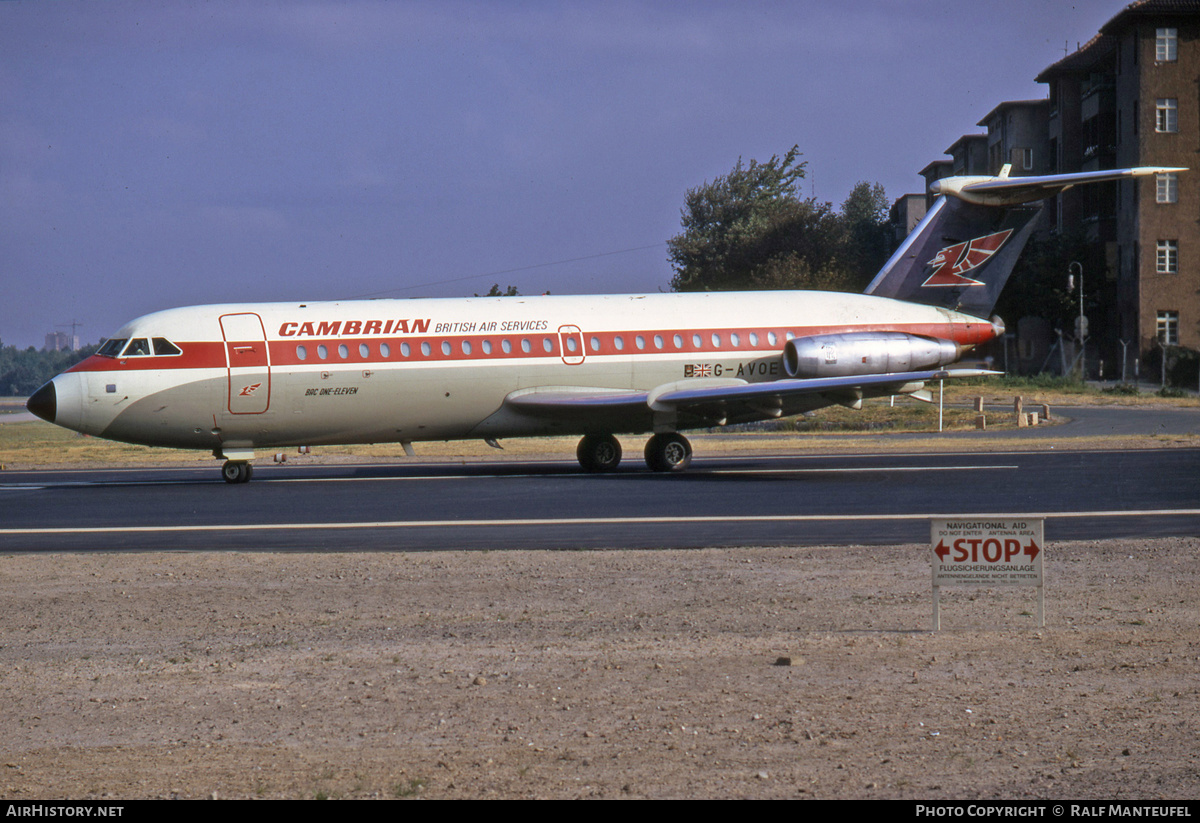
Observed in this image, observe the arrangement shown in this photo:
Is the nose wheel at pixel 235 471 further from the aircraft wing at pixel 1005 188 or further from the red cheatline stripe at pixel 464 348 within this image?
the aircraft wing at pixel 1005 188

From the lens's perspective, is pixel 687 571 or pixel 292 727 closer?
pixel 292 727

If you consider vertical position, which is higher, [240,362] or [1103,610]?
[240,362]

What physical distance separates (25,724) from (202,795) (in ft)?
7.30

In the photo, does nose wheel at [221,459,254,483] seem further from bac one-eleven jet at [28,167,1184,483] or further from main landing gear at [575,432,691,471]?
main landing gear at [575,432,691,471]

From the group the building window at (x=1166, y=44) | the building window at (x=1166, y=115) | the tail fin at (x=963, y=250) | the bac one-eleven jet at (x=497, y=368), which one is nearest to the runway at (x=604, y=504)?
the bac one-eleven jet at (x=497, y=368)

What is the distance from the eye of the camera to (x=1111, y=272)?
69.8 metres

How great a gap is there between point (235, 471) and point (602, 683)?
18.2 m

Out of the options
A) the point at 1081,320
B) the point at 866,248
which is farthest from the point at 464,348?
Result: the point at 866,248

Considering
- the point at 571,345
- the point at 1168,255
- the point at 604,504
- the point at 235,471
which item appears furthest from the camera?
the point at 1168,255

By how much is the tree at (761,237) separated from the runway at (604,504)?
153ft

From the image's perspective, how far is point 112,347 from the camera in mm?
23578

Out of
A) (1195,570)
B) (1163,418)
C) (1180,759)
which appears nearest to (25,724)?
(1180,759)

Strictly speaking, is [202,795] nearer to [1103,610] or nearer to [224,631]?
[224,631]

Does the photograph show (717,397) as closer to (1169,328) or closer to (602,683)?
(602,683)
